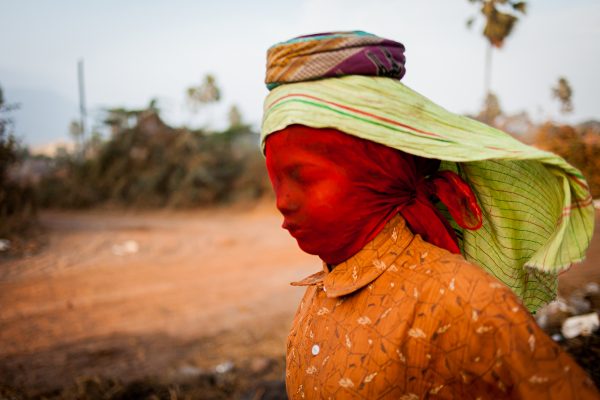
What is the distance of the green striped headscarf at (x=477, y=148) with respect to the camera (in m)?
1.09

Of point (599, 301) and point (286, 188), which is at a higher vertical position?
point (286, 188)

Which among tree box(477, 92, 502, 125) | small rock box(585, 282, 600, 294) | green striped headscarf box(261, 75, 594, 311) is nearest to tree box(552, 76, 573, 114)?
tree box(477, 92, 502, 125)

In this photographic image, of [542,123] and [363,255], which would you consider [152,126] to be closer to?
[542,123]

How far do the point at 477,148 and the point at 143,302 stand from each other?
5.90m

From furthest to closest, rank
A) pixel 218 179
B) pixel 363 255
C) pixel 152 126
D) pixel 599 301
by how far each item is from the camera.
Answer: pixel 152 126 → pixel 218 179 → pixel 599 301 → pixel 363 255

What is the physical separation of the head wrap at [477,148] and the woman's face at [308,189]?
78 millimetres

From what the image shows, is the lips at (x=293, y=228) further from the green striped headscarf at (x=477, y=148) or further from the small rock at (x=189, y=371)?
the small rock at (x=189, y=371)

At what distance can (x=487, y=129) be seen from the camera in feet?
3.93

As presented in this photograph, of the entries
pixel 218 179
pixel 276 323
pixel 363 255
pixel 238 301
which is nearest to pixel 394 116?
pixel 363 255

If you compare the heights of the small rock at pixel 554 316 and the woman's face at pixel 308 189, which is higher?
the woman's face at pixel 308 189

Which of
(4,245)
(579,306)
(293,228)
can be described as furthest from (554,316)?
(4,245)

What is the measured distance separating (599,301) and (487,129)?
3.90 meters

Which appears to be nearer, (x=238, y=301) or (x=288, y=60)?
(x=288, y=60)

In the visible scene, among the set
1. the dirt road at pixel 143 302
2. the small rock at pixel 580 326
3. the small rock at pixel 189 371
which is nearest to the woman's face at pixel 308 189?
the small rock at pixel 580 326
